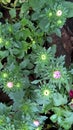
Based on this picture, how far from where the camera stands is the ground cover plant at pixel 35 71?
66.7 inches

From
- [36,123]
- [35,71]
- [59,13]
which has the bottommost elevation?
[36,123]

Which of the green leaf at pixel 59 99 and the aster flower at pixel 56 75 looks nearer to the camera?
the aster flower at pixel 56 75

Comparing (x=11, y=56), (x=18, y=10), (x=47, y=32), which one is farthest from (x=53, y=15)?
(x=18, y=10)

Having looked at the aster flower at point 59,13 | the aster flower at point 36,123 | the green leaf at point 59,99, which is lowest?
the aster flower at point 36,123

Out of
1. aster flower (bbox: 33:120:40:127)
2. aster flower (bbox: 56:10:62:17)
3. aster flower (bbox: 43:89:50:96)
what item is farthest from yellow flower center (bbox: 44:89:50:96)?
aster flower (bbox: 56:10:62:17)

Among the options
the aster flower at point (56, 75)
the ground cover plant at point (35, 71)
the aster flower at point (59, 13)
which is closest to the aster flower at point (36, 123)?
the ground cover plant at point (35, 71)

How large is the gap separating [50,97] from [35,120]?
16 cm

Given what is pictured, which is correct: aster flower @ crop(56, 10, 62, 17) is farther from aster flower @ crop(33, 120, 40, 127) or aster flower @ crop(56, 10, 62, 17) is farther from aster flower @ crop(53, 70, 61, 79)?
aster flower @ crop(33, 120, 40, 127)

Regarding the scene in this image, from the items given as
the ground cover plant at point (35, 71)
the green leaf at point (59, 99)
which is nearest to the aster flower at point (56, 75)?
the ground cover plant at point (35, 71)

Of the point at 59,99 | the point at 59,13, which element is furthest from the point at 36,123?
the point at 59,13

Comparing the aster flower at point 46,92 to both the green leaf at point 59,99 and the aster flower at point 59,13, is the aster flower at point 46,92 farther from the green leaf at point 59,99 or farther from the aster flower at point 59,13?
the aster flower at point 59,13

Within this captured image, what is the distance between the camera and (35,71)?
71.2 inches

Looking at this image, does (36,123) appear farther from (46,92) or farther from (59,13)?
(59,13)

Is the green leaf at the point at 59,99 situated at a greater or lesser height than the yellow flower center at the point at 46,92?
greater
